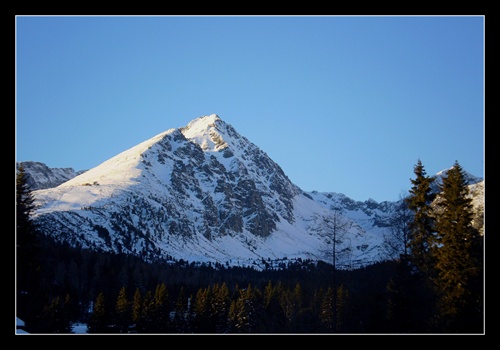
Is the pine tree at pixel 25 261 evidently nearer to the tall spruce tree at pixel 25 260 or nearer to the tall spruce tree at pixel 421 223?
the tall spruce tree at pixel 25 260

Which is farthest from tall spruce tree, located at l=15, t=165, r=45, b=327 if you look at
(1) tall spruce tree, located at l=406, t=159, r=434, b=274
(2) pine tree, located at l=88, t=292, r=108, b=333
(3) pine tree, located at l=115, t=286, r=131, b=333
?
(3) pine tree, located at l=115, t=286, r=131, b=333

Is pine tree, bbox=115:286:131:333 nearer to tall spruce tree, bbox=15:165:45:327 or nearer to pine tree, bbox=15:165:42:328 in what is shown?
pine tree, bbox=15:165:42:328

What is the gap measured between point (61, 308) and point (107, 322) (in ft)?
34.2

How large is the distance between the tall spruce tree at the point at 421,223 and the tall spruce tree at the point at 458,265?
1526mm

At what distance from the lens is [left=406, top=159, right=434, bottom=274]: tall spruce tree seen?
1326 inches

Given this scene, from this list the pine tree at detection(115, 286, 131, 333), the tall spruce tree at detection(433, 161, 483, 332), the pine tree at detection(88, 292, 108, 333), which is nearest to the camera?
the tall spruce tree at detection(433, 161, 483, 332)

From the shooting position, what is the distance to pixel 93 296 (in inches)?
4688

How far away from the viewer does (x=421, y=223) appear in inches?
1350

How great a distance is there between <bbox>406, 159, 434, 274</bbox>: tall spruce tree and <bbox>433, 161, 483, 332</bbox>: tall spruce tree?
153 centimetres

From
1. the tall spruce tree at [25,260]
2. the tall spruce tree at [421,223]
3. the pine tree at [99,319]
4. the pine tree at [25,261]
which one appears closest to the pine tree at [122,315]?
the pine tree at [99,319]

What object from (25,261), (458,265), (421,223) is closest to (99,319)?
(25,261)

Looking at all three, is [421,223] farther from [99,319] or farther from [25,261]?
[99,319]

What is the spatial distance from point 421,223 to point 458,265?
491 centimetres
